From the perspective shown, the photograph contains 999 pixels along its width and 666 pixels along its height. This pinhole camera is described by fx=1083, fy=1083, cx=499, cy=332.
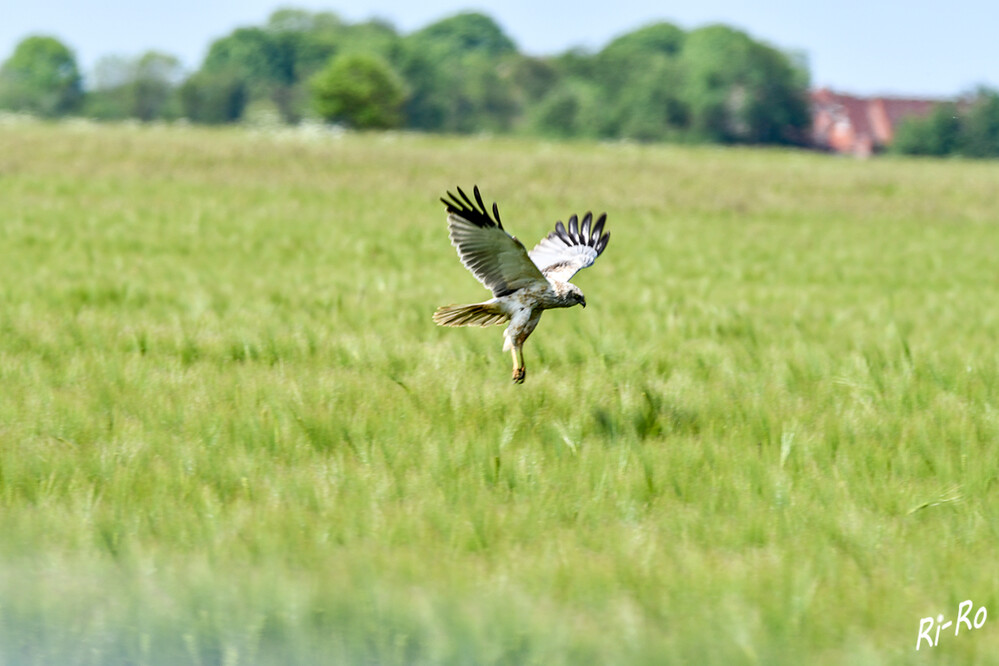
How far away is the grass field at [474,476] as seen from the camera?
11.4ft

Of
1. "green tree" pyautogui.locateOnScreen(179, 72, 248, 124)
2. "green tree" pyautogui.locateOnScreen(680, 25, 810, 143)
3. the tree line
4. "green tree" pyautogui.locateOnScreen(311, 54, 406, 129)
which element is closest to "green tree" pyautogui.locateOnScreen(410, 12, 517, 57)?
the tree line

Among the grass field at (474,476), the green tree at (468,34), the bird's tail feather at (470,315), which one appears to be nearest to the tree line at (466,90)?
the green tree at (468,34)

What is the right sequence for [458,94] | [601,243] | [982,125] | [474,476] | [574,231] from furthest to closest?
1. [458,94]
2. [982,125]
3. [574,231]
4. [601,243]
5. [474,476]

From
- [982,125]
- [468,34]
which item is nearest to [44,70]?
[468,34]

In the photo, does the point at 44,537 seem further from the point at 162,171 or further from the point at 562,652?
the point at 162,171

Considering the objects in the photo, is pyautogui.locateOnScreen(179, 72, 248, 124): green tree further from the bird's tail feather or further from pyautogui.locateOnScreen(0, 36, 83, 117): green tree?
the bird's tail feather

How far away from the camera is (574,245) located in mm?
7129

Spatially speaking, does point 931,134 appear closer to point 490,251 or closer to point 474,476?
point 490,251

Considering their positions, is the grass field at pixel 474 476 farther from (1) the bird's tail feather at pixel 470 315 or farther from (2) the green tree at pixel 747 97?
(2) the green tree at pixel 747 97

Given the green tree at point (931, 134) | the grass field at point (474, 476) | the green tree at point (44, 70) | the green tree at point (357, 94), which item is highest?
the green tree at point (44, 70)

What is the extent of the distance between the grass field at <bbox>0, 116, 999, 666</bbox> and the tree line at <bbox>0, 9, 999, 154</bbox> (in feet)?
246

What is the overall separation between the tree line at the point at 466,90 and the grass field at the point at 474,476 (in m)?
74.9

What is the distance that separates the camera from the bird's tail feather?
19.7ft

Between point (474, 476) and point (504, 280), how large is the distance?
162cm
